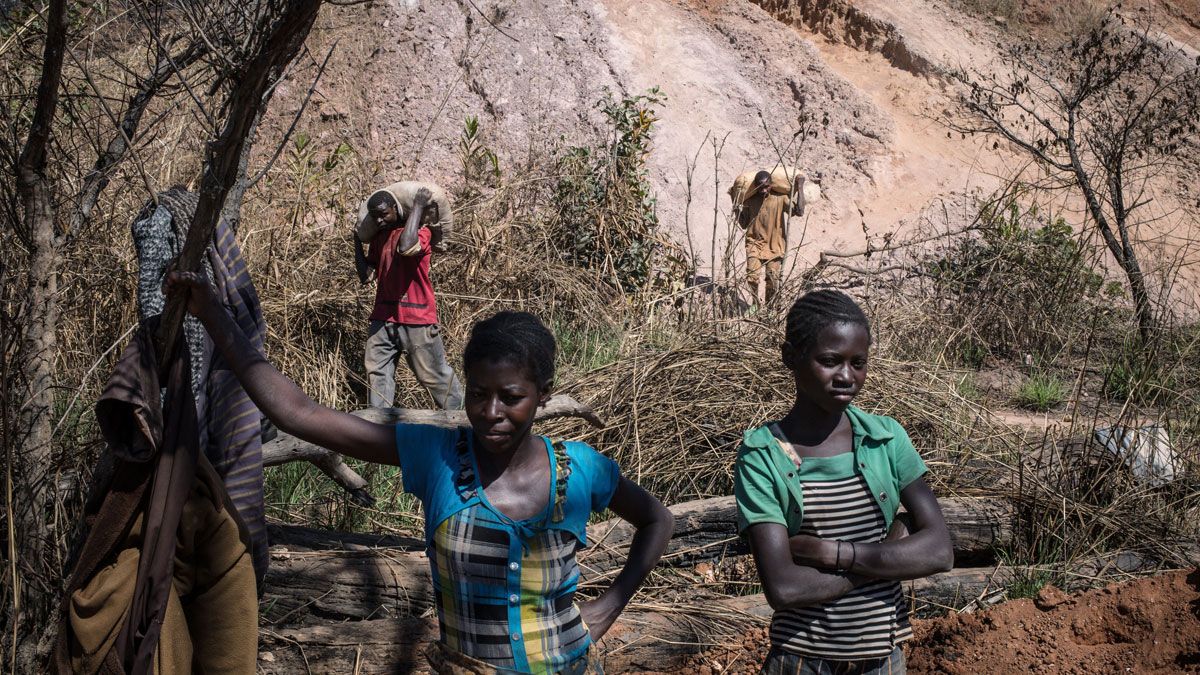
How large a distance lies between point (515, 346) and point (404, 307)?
4.36 meters

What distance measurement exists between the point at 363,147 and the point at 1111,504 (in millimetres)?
9436

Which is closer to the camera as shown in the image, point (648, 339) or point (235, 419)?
point (235, 419)

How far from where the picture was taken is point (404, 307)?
634 cm

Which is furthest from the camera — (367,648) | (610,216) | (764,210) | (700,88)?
(700,88)

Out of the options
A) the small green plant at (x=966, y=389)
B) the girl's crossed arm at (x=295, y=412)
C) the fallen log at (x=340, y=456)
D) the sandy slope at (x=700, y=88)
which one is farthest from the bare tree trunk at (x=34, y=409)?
the sandy slope at (x=700, y=88)

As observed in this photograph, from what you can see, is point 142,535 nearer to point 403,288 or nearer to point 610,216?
point 403,288

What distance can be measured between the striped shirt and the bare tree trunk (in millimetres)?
1986

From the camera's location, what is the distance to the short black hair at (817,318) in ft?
7.67

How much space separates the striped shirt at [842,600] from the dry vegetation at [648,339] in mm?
1800

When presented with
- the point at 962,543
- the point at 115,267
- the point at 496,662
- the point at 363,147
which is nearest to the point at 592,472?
the point at 496,662

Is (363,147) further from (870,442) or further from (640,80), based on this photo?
(870,442)

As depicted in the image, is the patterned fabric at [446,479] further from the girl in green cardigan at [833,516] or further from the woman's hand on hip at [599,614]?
the girl in green cardigan at [833,516]

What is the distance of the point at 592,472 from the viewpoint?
220 centimetres

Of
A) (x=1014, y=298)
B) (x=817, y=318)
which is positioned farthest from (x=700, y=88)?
(x=817, y=318)
